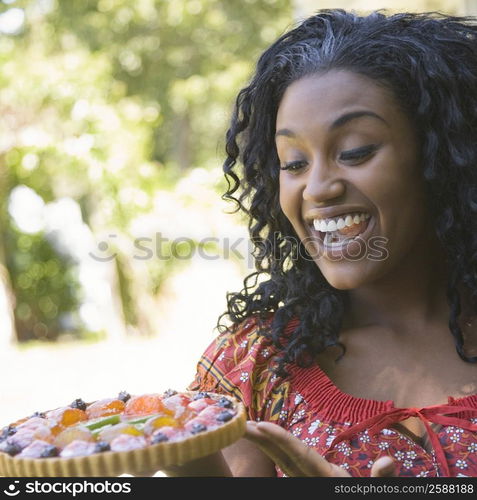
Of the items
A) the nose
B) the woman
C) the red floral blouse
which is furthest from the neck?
the nose

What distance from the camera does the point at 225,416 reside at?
1600 mm

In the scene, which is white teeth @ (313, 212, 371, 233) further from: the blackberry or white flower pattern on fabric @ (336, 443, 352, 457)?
the blackberry

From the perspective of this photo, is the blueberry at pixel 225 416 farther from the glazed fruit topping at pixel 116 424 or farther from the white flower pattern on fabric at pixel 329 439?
the white flower pattern on fabric at pixel 329 439

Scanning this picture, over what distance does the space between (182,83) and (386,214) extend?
1264cm

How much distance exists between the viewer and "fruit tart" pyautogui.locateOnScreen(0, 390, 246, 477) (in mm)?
1477

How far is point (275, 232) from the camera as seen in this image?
2.40 metres

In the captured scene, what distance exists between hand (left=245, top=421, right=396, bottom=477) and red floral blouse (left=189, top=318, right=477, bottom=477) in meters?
0.25

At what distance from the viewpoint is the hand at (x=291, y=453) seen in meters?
1.59

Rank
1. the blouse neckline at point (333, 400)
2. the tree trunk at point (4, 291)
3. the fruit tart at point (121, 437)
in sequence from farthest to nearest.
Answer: the tree trunk at point (4, 291)
the blouse neckline at point (333, 400)
the fruit tart at point (121, 437)

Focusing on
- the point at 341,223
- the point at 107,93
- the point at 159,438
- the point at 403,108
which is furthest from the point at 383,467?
the point at 107,93

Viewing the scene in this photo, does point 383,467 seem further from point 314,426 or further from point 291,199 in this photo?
point 291,199

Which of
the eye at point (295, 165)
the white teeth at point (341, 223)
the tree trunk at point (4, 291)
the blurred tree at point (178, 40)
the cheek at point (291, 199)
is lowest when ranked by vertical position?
the tree trunk at point (4, 291)

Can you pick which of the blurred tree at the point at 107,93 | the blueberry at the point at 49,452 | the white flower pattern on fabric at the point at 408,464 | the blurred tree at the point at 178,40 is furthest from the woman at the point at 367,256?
the blurred tree at the point at 178,40

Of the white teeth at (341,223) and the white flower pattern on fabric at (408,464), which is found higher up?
the white teeth at (341,223)
